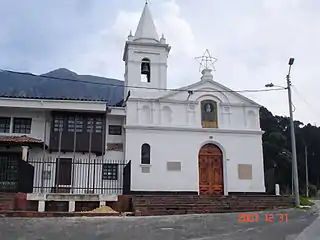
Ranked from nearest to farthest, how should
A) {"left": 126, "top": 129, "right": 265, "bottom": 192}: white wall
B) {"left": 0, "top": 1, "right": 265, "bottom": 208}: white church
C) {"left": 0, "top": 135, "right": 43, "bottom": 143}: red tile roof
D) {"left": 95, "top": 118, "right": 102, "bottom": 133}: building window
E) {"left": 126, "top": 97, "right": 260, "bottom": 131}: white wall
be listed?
{"left": 0, "top": 135, "right": 43, "bottom": 143}: red tile roof
{"left": 0, "top": 1, "right": 265, "bottom": 208}: white church
{"left": 126, "top": 129, "right": 265, "bottom": 192}: white wall
{"left": 95, "top": 118, "right": 102, "bottom": 133}: building window
{"left": 126, "top": 97, "right": 260, "bottom": 131}: white wall

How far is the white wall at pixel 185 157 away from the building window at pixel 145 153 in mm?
222

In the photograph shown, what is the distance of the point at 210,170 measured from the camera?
23922 mm

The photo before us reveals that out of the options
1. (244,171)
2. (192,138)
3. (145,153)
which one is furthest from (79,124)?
(244,171)

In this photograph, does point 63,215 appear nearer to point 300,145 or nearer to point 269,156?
point 269,156

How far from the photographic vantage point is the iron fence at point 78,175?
22172 mm

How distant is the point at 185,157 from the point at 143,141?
2566 millimetres

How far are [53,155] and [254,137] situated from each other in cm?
1181

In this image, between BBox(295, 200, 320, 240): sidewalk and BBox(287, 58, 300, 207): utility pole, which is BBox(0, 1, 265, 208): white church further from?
BBox(295, 200, 320, 240): sidewalk

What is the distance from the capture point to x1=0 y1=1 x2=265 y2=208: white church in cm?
2262

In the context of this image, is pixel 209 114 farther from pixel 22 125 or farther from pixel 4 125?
pixel 4 125

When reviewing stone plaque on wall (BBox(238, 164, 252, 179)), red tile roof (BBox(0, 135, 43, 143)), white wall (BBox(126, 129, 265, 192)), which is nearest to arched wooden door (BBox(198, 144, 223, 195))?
white wall (BBox(126, 129, 265, 192))

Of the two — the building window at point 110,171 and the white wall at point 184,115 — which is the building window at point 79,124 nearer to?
the building window at point 110,171

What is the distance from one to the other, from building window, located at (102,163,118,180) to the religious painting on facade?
19.0ft

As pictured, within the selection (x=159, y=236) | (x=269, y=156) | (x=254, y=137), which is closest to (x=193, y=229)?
(x=159, y=236)
